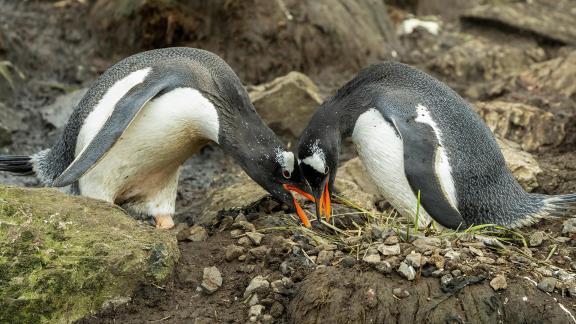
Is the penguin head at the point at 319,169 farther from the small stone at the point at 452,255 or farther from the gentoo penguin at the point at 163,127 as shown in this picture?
the small stone at the point at 452,255

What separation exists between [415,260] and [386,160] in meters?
1.14

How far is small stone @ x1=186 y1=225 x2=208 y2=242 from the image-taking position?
489 cm

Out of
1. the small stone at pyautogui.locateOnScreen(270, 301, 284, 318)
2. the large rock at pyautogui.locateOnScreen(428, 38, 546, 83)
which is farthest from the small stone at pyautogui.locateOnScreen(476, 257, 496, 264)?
the large rock at pyautogui.locateOnScreen(428, 38, 546, 83)

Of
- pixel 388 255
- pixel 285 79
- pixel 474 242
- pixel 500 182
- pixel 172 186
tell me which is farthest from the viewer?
pixel 285 79

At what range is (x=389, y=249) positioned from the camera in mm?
4125

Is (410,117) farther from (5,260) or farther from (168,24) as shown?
(168,24)

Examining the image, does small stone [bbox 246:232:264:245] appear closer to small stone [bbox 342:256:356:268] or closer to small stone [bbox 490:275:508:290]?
small stone [bbox 342:256:356:268]

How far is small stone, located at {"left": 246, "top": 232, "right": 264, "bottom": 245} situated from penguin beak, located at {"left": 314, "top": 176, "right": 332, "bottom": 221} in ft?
1.50

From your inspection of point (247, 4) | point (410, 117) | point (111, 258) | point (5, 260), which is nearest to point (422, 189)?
point (410, 117)

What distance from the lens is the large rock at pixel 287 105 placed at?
7.45 meters

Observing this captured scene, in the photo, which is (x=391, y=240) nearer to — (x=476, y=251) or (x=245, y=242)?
(x=476, y=251)

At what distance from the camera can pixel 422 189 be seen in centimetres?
486

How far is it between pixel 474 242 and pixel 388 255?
1.82ft

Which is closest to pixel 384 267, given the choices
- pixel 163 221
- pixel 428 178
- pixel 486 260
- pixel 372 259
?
pixel 372 259
